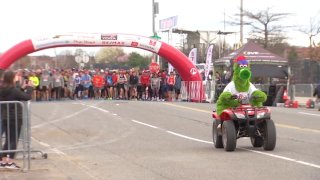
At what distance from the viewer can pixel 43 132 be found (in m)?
16.4

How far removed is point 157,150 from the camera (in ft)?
40.9

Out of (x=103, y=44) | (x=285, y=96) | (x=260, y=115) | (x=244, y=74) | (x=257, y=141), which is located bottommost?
(x=257, y=141)

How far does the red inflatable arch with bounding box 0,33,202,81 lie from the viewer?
3091 cm

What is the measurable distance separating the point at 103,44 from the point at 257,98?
22.0 meters

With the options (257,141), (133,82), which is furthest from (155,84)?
(257,141)

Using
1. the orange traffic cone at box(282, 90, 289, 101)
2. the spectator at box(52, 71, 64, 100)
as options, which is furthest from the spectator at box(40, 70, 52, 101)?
the orange traffic cone at box(282, 90, 289, 101)

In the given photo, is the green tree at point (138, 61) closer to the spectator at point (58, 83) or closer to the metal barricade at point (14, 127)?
the spectator at point (58, 83)

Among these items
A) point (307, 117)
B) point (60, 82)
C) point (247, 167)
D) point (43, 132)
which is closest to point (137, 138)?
point (43, 132)

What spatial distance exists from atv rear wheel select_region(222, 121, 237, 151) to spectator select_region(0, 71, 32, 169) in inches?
159

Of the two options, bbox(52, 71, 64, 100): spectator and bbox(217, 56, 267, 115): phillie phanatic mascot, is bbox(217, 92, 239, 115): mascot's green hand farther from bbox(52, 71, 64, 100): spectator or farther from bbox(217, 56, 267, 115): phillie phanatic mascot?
bbox(52, 71, 64, 100): spectator

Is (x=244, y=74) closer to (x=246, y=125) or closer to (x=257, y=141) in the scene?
(x=246, y=125)

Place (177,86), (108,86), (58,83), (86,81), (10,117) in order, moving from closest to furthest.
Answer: (10,117) → (58,83) → (86,81) → (108,86) → (177,86)

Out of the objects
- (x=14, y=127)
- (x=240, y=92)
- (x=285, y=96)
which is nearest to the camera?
(x=14, y=127)

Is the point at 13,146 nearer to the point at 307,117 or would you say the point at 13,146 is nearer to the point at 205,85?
the point at 307,117
